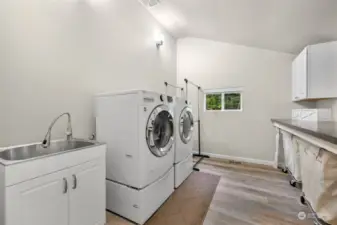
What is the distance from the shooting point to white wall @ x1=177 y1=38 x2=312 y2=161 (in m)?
3.71

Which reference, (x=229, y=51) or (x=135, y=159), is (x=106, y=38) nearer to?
(x=135, y=159)

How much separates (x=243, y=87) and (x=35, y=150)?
3893 mm

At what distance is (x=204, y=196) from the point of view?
8.19 ft

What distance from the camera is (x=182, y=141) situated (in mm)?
2963

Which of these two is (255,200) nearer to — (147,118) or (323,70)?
(147,118)

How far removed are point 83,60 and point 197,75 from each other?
2.96 meters

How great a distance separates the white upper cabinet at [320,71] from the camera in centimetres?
252

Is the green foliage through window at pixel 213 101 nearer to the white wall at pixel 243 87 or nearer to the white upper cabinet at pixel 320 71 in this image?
the white wall at pixel 243 87

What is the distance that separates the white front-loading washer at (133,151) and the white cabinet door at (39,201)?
638 mm

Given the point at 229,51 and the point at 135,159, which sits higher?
the point at 229,51

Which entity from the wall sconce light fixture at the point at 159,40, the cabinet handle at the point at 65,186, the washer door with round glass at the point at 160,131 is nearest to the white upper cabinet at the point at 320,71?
the washer door with round glass at the point at 160,131

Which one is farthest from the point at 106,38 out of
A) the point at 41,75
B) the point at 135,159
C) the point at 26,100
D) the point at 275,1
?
the point at 275,1

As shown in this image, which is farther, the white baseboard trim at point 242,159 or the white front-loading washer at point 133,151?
the white baseboard trim at point 242,159

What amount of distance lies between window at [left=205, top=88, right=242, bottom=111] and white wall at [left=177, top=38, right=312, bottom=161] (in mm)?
116
